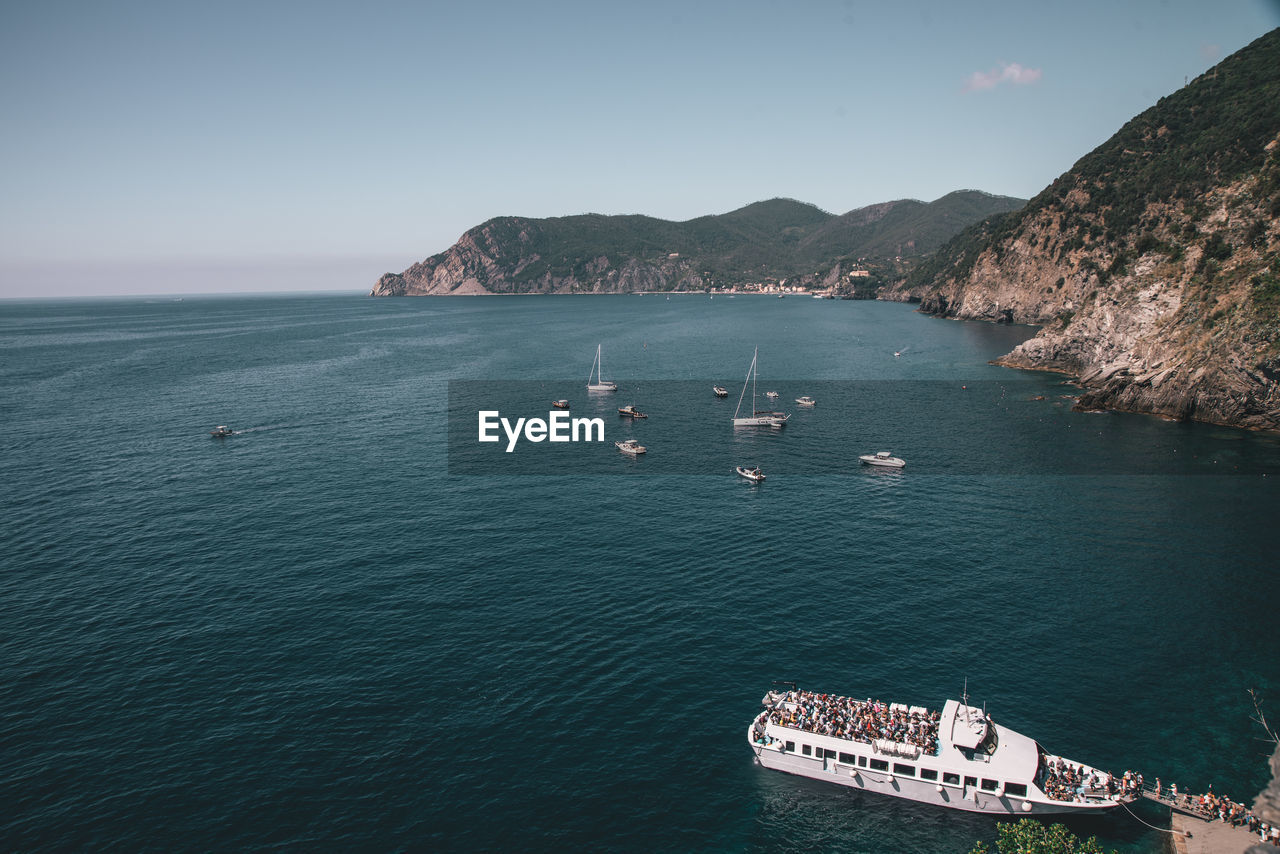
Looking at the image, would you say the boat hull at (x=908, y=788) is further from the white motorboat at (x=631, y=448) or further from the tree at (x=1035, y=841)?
the white motorboat at (x=631, y=448)

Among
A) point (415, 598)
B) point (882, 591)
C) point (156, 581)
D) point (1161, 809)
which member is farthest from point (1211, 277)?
point (156, 581)

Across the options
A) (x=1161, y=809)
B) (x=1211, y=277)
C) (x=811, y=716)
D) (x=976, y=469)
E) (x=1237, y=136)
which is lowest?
(x=1161, y=809)

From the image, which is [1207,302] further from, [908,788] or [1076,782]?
[908,788]

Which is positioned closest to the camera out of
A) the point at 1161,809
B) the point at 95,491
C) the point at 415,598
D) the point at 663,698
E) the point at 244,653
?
the point at 1161,809

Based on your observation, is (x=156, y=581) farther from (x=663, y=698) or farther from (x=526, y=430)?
(x=526, y=430)

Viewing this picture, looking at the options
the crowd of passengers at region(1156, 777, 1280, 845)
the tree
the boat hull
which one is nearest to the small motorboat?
the crowd of passengers at region(1156, 777, 1280, 845)

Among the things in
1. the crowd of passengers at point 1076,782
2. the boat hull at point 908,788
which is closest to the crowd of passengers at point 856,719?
the boat hull at point 908,788
